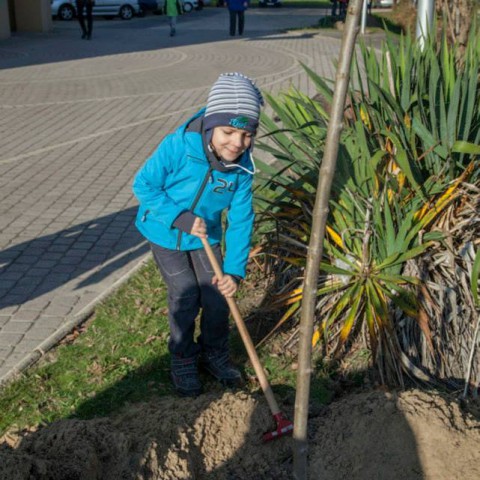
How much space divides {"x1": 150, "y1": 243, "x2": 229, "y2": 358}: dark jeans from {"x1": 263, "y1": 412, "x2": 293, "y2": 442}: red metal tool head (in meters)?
0.80

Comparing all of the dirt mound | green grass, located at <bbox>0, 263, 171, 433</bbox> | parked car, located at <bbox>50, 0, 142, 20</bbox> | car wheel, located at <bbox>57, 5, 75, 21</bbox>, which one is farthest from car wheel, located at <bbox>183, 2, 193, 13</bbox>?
the dirt mound

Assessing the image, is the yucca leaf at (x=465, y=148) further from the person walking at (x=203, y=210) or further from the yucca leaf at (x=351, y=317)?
the person walking at (x=203, y=210)

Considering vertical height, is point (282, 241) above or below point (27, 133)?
above

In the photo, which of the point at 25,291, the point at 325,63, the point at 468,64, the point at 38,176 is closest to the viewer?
the point at 468,64

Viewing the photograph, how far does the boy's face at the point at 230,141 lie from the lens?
355 cm

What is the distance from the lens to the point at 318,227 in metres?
2.54

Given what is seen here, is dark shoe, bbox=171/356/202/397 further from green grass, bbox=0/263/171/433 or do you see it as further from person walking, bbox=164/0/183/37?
person walking, bbox=164/0/183/37

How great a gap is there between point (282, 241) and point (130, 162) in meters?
4.90

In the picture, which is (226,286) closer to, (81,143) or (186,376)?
(186,376)

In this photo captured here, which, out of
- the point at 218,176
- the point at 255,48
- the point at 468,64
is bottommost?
the point at 255,48

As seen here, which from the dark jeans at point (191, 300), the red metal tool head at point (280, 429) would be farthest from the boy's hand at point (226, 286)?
the red metal tool head at point (280, 429)

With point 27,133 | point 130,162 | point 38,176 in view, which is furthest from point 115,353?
point 27,133

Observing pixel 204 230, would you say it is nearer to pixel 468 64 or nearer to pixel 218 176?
pixel 218 176

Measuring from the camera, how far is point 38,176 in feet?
27.9
